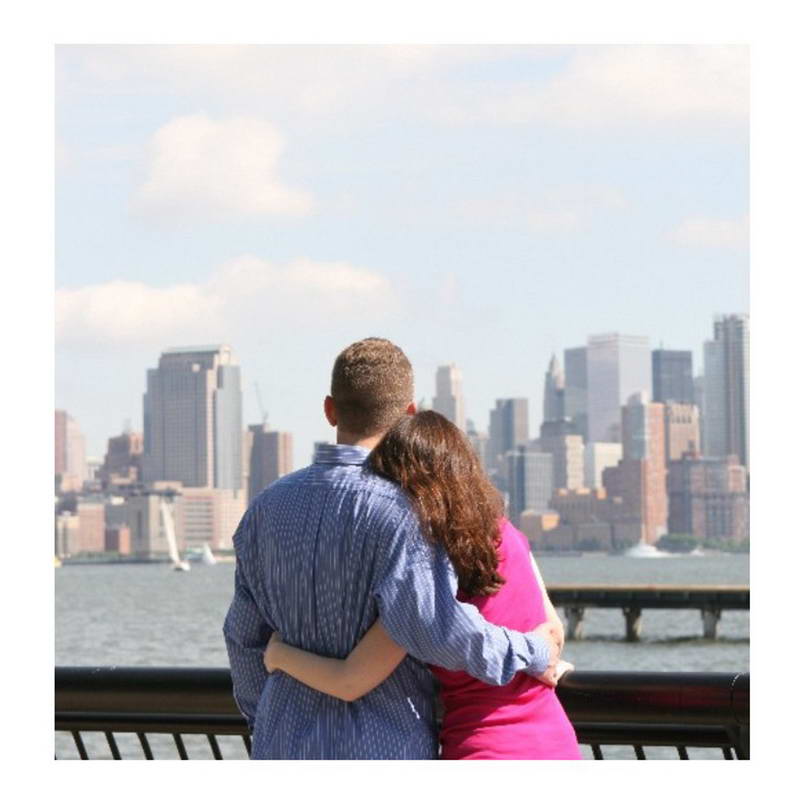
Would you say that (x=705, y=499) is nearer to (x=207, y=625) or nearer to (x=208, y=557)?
(x=208, y=557)

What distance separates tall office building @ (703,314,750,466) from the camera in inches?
6043

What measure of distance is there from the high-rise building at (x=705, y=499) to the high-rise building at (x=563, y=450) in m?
10.3

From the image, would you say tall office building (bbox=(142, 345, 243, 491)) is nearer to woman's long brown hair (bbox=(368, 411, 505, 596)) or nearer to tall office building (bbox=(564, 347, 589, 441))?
tall office building (bbox=(564, 347, 589, 441))

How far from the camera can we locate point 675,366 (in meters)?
178

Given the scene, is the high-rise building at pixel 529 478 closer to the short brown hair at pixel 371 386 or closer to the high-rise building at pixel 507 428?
the high-rise building at pixel 507 428

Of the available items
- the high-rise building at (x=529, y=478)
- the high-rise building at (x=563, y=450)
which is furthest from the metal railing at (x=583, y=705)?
the high-rise building at (x=563, y=450)

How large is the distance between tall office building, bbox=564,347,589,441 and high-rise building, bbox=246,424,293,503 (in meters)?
35.3

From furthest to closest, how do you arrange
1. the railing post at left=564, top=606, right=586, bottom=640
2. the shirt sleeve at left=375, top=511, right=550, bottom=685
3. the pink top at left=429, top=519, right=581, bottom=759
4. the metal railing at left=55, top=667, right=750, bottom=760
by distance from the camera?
the railing post at left=564, top=606, right=586, bottom=640, the metal railing at left=55, top=667, right=750, bottom=760, the pink top at left=429, top=519, right=581, bottom=759, the shirt sleeve at left=375, top=511, right=550, bottom=685

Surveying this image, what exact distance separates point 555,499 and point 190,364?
135 ft

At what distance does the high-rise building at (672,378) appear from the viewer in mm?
175750

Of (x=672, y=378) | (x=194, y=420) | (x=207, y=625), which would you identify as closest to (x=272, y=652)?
(x=207, y=625)

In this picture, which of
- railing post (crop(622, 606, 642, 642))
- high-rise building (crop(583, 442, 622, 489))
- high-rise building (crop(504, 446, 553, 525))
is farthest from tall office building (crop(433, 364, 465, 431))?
railing post (crop(622, 606, 642, 642))
